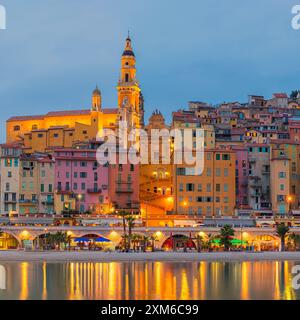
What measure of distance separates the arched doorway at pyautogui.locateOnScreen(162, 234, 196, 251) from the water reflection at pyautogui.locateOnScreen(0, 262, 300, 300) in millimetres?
8628

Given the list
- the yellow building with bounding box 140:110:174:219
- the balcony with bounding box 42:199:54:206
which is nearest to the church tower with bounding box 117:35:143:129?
the yellow building with bounding box 140:110:174:219

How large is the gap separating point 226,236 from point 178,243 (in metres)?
6.54

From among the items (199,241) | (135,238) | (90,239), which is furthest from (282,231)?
(90,239)

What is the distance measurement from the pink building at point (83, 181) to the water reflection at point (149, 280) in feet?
81.5

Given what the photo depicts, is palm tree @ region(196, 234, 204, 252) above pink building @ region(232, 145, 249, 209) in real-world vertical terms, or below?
below

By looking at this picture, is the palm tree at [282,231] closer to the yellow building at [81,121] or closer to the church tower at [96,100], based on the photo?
the yellow building at [81,121]

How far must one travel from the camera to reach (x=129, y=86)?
15312cm

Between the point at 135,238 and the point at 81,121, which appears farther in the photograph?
the point at 81,121

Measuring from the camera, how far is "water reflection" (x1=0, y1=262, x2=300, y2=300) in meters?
61.4

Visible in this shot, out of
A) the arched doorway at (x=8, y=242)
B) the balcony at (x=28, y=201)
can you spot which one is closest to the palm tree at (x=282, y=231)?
the arched doorway at (x=8, y=242)

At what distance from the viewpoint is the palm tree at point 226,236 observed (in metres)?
91.7

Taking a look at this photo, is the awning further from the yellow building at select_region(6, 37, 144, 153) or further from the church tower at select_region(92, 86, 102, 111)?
the church tower at select_region(92, 86, 102, 111)

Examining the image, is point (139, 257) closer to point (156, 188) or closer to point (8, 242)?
point (8, 242)
